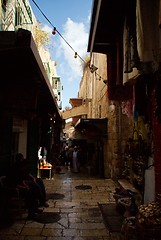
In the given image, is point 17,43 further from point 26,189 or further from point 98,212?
point 98,212

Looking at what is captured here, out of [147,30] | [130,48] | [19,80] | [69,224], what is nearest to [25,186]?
[69,224]

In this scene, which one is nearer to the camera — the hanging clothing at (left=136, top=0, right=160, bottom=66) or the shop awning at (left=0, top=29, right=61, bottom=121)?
the hanging clothing at (left=136, top=0, right=160, bottom=66)

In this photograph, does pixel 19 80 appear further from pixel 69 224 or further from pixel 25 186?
pixel 69 224

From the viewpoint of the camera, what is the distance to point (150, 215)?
9.58ft

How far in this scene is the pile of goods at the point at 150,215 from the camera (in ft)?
9.36

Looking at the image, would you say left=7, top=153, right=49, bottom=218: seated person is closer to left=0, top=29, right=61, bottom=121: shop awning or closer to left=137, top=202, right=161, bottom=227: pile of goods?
left=0, top=29, right=61, bottom=121: shop awning

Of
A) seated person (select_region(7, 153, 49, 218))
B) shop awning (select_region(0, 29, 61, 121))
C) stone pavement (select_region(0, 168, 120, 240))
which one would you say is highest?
shop awning (select_region(0, 29, 61, 121))

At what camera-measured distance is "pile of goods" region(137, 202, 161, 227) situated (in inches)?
112

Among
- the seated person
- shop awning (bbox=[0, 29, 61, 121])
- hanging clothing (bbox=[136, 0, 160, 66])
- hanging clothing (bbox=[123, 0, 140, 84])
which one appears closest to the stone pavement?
the seated person

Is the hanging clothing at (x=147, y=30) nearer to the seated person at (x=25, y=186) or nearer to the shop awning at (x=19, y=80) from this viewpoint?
the shop awning at (x=19, y=80)

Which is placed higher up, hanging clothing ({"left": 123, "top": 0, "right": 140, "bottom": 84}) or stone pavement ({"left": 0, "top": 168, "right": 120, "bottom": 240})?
hanging clothing ({"left": 123, "top": 0, "right": 140, "bottom": 84})

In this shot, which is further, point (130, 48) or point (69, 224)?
point (69, 224)

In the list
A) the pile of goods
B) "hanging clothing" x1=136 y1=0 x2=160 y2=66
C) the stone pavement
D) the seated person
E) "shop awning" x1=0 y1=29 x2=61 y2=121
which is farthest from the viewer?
the seated person

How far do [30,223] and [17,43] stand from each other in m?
4.16
